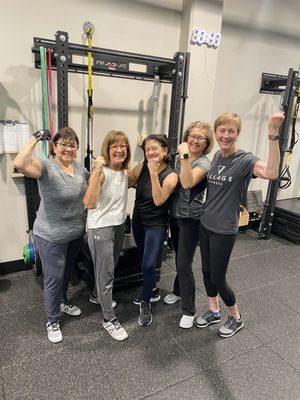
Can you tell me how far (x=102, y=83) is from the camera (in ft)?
8.43

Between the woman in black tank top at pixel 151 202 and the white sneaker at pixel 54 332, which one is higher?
the woman in black tank top at pixel 151 202

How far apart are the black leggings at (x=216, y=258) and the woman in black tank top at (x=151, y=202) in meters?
0.28

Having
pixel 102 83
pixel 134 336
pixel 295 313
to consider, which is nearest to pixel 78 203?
pixel 134 336

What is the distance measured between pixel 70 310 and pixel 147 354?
26.3 inches

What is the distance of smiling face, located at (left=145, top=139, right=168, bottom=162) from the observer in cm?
180

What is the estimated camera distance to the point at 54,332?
1.93 meters

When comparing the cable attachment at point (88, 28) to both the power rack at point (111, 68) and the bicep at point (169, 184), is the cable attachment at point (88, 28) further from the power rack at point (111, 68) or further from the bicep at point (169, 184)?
the bicep at point (169, 184)

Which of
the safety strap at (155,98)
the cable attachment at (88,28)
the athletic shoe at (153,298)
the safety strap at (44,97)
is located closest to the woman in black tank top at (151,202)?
the athletic shoe at (153,298)

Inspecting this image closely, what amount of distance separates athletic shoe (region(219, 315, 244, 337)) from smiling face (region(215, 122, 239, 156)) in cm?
119

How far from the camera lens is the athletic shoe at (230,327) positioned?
2.04 m

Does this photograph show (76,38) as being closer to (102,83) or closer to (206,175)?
(102,83)

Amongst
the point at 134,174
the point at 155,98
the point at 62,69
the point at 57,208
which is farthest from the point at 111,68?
the point at 57,208

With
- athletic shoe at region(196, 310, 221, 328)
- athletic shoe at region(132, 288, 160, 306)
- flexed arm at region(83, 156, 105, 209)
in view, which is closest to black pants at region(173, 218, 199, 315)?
athletic shoe at region(196, 310, 221, 328)

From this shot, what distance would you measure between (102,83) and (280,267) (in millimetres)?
2507
